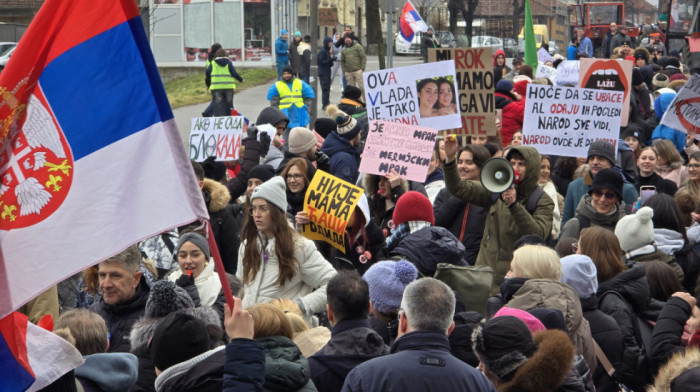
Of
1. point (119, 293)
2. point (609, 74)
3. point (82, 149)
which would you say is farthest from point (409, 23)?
point (82, 149)

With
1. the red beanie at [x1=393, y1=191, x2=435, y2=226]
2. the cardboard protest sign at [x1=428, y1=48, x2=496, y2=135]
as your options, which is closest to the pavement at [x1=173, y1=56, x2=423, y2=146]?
the cardboard protest sign at [x1=428, y1=48, x2=496, y2=135]

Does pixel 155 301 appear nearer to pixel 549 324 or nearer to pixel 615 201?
pixel 549 324

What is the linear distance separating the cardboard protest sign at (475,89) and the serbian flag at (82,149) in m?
6.87

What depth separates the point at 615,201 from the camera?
24.3ft

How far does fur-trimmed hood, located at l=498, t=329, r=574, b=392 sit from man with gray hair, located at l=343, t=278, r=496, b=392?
16 centimetres

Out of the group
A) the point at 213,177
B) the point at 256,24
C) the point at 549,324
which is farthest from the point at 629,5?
the point at 549,324

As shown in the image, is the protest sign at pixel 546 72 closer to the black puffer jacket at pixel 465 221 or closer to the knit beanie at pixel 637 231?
the black puffer jacket at pixel 465 221

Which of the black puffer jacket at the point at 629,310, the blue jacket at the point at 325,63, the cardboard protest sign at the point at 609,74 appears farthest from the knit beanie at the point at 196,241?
the blue jacket at the point at 325,63

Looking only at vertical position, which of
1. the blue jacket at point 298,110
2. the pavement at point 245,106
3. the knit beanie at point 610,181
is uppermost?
the knit beanie at point 610,181

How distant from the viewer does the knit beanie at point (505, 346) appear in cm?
390

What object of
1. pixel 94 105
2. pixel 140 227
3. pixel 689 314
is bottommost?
pixel 689 314

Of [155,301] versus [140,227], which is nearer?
[140,227]

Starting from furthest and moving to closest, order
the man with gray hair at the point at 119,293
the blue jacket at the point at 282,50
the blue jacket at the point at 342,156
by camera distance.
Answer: the blue jacket at the point at 282,50, the blue jacket at the point at 342,156, the man with gray hair at the point at 119,293

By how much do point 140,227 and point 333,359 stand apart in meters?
1.17
